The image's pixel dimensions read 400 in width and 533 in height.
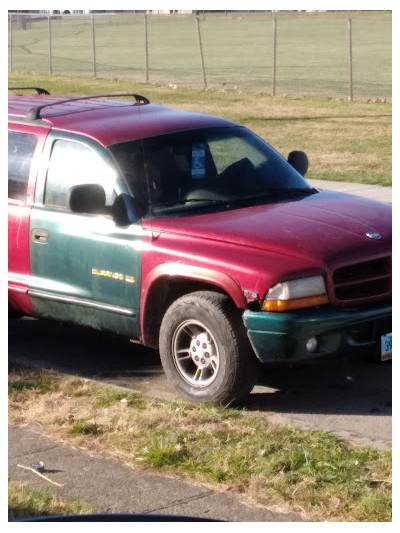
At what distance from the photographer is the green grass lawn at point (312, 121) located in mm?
16641

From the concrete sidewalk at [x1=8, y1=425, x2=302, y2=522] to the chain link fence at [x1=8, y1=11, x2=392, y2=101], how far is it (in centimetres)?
2190

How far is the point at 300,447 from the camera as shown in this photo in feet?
18.9

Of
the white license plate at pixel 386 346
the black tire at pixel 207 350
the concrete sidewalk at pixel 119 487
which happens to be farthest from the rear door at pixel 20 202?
the white license plate at pixel 386 346

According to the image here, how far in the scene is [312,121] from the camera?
922 inches

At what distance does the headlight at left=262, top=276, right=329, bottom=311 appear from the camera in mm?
6152

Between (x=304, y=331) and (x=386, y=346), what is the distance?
0.66 meters

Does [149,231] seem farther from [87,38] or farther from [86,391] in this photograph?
[87,38]

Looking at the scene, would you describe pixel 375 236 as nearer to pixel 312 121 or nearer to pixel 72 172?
pixel 72 172

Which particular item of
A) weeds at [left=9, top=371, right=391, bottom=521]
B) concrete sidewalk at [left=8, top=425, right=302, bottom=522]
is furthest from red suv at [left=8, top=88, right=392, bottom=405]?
concrete sidewalk at [left=8, top=425, right=302, bottom=522]

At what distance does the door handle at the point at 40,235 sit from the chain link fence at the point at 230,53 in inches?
793

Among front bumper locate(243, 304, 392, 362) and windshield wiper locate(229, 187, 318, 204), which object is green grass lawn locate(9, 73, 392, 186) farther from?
front bumper locate(243, 304, 392, 362)
